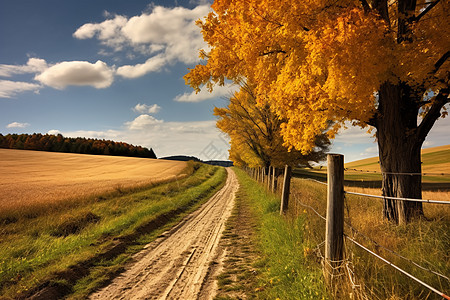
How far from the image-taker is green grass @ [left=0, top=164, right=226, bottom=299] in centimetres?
532

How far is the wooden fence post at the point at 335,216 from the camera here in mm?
3781

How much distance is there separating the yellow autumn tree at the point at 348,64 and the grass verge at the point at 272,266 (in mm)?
3375

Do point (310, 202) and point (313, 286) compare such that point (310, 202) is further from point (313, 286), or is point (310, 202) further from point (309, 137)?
point (313, 286)

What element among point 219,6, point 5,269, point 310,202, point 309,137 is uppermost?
point 219,6

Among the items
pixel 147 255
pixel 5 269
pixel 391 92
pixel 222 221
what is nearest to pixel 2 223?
pixel 5 269

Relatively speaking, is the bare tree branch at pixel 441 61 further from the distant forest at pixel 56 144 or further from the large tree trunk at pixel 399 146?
the distant forest at pixel 56 144

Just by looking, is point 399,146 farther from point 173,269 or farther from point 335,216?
point 173,269

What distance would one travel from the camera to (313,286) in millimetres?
3748

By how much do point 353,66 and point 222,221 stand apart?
25.7ft

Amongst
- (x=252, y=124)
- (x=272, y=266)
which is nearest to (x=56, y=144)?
(x=252, y=124)

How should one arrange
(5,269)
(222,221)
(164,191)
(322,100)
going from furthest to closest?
(164,191) → (222,221) → (322,100) → (5,269)

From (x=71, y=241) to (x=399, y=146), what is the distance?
1084 cm

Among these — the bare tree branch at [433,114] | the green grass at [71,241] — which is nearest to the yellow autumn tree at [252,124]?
the green grass at [71,241]

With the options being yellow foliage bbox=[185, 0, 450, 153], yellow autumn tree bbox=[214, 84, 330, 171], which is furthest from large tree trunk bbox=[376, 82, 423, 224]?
yellow autumn tree bbox=[214, 84, 330, 171]
